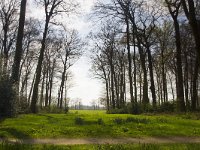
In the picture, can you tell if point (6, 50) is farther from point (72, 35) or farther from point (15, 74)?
point (15, 74)

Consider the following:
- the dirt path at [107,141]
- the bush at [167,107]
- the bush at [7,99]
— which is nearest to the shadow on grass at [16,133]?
the dirt path at [107,141]

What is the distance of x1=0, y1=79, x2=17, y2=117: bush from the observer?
20328 mm

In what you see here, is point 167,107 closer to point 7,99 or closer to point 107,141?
point 7,99

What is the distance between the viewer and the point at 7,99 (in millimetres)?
20562

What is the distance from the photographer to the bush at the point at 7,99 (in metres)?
20.3

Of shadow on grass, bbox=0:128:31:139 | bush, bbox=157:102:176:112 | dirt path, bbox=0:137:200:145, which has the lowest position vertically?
dirt path, bbox=0:137:200:145

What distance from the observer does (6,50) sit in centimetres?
4222

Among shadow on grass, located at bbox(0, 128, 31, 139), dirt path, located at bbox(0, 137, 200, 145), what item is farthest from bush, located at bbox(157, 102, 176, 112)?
shadow on grass, located at bbox(0, 128, 31, 139)

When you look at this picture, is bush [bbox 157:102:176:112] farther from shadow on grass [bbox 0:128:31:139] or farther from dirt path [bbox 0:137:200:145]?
shadow on grass [bbox 0:128:31:139]

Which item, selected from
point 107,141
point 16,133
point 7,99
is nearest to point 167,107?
point 7,99

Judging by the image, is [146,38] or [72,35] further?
[72,35]

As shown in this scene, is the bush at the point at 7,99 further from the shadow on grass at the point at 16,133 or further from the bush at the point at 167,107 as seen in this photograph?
the bush at the point at 167,107

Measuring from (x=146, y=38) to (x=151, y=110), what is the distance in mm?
10586

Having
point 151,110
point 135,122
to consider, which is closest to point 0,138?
point 135,122
